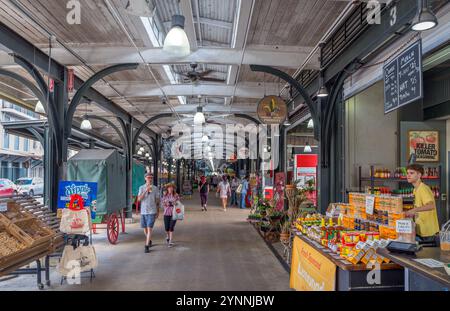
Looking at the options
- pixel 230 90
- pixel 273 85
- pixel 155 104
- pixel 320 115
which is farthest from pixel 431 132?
pixel 155 104

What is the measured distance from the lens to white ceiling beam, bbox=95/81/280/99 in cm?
1073

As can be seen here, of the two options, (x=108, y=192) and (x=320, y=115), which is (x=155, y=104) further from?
(x=320, y=115)

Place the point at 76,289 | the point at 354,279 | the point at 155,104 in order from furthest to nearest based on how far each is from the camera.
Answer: the point at 155,104 < the point at 76,289 < the point at 354,279

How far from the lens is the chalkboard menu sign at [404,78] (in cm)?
413

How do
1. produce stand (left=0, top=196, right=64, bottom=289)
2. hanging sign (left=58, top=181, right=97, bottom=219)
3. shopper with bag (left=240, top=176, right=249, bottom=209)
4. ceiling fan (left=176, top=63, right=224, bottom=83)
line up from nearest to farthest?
produce stand (left=0, top=196, right=64, bottom=289)
hanging sign (left=58, top=181, right=97, bottom=219)
ceiling fan (left=176, top=63, right=224, bottom=83)
shopper with bag (left=240, top=176, right=249, bottom=209)

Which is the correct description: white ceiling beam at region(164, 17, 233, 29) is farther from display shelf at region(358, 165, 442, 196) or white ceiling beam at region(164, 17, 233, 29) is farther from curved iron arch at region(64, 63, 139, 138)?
display shelf at region(358, 165, 442, 196)

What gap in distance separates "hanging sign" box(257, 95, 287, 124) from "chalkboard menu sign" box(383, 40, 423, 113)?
3470mm

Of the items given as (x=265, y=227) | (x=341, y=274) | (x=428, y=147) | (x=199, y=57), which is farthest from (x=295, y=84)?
(x=341, y=274)

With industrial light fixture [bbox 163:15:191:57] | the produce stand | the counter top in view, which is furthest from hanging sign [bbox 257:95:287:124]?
the produce stand

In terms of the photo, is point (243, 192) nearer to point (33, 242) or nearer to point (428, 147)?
point (428, 147)

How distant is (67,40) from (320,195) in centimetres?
576

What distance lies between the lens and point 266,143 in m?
15.7

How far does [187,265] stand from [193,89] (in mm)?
5490

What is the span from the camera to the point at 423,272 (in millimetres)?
2816
